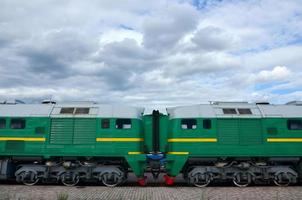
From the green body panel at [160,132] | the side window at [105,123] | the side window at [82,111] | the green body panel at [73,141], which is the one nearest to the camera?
the green body panel at [73,141]

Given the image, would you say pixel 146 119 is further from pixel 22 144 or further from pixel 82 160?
pixel 22 144

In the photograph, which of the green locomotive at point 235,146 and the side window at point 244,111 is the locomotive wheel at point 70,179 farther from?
the side window at point 244,111

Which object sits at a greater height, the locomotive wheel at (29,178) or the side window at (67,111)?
the side window at (67,111)

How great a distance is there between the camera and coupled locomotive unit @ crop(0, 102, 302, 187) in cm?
1379

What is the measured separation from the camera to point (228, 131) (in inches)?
556

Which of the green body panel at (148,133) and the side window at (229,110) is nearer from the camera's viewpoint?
the side window at (229,110)

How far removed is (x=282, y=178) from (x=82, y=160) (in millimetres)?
9604

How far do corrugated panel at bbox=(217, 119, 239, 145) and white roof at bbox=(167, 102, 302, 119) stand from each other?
11.6 inches

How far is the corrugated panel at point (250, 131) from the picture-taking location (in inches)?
553

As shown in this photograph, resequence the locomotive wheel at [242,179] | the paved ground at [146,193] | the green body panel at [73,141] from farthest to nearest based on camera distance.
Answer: the green body panel at [73,141] < the locomotive wheel at [242,179] < the paved ground at [146,193]

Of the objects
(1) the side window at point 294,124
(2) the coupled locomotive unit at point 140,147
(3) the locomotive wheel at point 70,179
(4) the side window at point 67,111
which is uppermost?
(4) the side window at point 67,111

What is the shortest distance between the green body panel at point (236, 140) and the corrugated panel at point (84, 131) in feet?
12.5

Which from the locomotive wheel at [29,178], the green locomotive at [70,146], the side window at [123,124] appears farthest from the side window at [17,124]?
the side window at [123,124]

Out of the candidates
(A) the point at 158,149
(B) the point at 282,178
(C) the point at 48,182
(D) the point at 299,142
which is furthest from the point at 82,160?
(D) the point at 299,142
